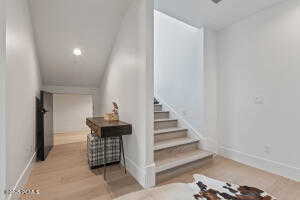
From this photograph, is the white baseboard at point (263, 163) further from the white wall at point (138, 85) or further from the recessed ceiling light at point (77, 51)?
the recessed ceiling light at point (77, 51)

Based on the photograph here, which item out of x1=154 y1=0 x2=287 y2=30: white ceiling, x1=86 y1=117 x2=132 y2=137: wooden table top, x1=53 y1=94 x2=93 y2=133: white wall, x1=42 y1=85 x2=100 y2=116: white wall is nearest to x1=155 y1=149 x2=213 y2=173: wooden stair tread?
x1=86 y1=117 x2=132 y2=137: wooden table top

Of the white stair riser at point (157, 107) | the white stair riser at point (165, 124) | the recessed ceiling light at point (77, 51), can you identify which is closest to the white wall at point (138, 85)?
the white stair riser at point (165, 124)

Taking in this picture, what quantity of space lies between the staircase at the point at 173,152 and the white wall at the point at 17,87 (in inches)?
66.0

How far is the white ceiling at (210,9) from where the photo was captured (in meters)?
2.35

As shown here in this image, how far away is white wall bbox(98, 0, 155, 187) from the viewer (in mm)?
2045

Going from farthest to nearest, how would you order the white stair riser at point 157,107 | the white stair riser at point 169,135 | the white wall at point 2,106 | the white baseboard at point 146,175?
1. the white stair riser at point 157,107
2. the white stair riser at point 169,135
3. the white baseboard at point 146,175
4. the white wall at point 2,106

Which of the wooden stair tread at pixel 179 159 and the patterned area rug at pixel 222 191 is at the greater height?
the wooden stair tread at pixel 179 159

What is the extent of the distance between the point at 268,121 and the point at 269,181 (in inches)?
33.8

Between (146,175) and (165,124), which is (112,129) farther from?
(165,124)

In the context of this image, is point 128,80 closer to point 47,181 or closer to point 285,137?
point 47,181

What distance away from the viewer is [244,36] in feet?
9.04

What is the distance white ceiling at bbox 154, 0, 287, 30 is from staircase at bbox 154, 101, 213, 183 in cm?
198

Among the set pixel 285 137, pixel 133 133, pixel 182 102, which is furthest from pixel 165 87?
pixel 285 137

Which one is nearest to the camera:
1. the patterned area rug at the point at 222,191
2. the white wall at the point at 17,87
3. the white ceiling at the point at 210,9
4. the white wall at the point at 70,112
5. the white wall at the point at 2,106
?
the white wall at the point at 2,106
